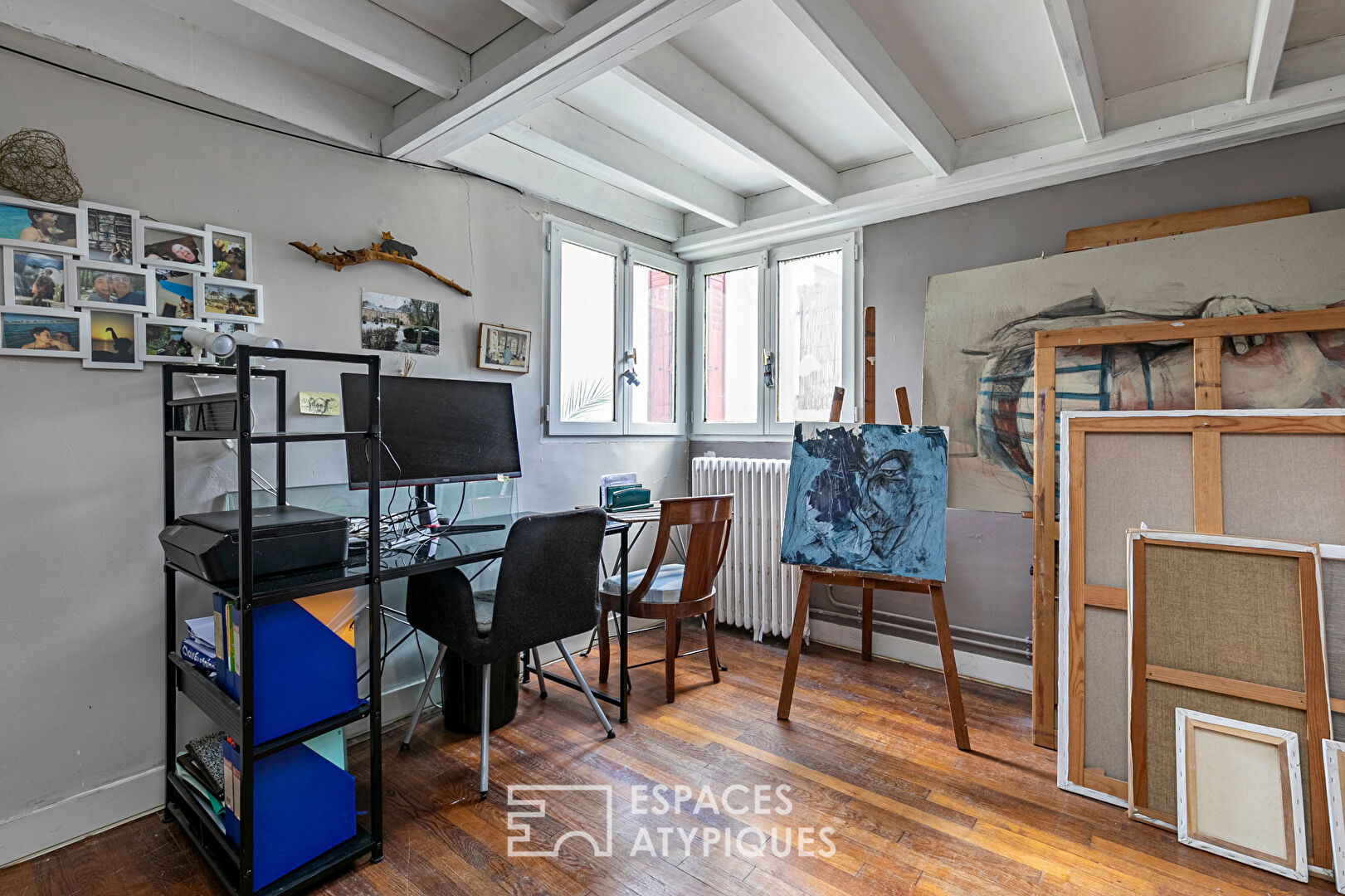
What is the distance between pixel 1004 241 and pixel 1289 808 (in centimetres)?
233

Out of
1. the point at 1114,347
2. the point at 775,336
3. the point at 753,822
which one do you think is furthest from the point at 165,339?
the point at 1114,347

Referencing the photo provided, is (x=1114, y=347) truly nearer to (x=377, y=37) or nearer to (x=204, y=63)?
(x=377, y=37)

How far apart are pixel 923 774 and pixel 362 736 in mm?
2143

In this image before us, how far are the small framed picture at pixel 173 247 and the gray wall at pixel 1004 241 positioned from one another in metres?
2.82

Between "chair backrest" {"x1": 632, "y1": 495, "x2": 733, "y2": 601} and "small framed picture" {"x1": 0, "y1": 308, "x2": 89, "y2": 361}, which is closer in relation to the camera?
"small framed picture" {"x1": 0, "y1": 308, "x2": 89, "y2": 361}

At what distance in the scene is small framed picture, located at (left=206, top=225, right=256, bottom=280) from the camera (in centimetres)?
211

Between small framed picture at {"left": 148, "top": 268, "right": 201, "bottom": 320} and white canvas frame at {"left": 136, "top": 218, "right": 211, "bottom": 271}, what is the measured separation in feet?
0.05

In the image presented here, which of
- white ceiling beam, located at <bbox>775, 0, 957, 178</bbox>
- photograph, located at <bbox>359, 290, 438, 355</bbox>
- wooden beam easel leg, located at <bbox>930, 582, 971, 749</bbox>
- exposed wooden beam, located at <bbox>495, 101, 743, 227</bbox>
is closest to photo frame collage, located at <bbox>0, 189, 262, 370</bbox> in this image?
photograph, located at <bbox>359, 290, 438, 355</bbox>

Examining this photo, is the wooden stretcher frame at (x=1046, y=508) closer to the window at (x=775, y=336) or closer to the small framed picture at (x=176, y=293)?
the window at (x=775, y=336)

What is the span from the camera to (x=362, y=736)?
248cm

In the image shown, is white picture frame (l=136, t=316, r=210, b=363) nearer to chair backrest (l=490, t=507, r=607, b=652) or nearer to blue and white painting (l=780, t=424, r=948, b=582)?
chair backrest (l=490, t=507, r=607, b=652)

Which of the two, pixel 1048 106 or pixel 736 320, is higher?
pixel 1048 106

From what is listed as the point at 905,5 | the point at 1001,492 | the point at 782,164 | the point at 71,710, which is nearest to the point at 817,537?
the point at 1001,492

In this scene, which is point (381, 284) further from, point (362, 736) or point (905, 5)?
point (905, 5)
